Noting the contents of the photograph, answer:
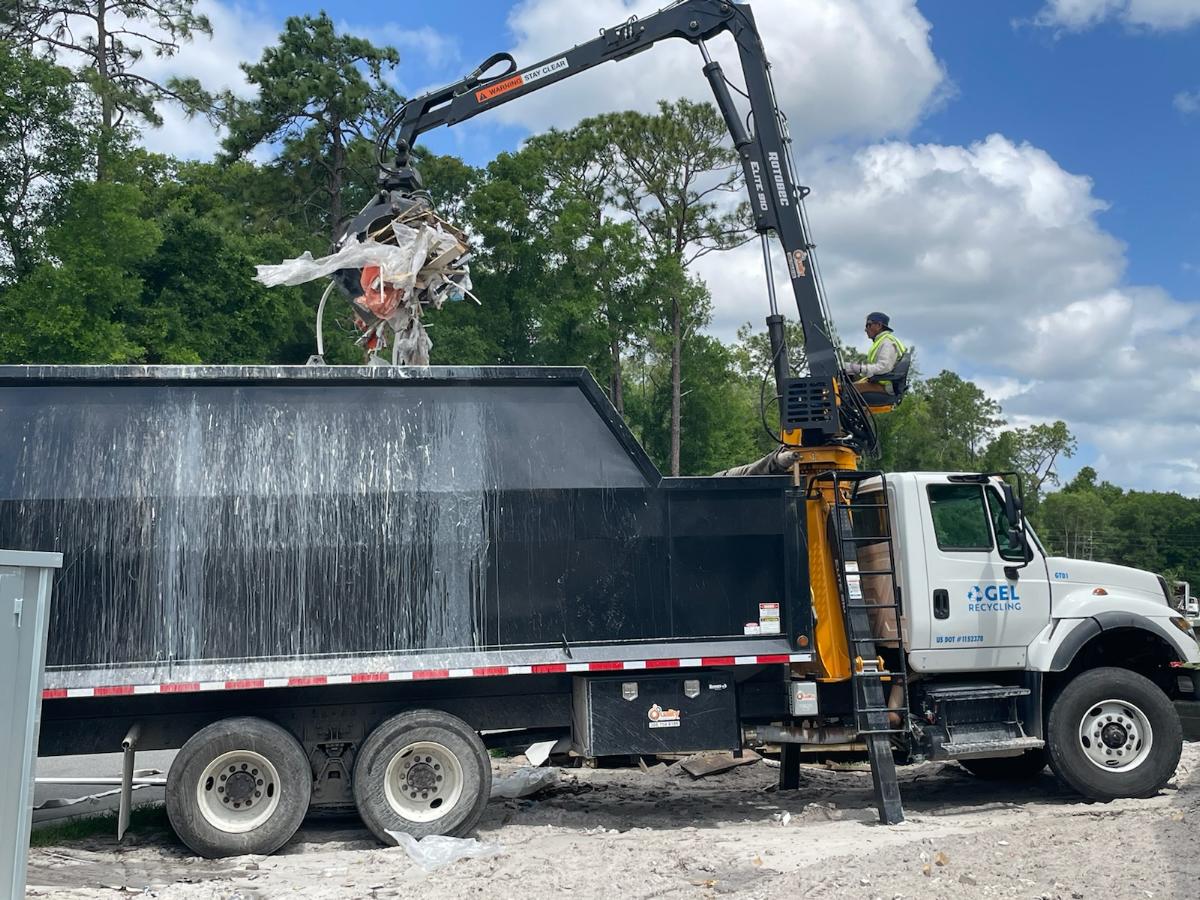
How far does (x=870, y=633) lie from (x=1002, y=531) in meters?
1.44

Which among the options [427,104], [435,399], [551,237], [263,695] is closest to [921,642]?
[435,399]

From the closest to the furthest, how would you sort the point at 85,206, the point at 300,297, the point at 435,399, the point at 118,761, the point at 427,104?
the point at 435,399 → the point at 427,104 → the point at 118,761 → the point at 85,206 → the point at 300,297

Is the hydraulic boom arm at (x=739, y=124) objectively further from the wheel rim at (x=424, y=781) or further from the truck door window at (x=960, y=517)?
the wheel rim at (x=424, y=781)

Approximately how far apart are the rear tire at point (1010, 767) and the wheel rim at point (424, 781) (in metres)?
4.98

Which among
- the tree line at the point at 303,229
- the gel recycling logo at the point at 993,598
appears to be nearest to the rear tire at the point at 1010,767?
the gel recycling logo at the point at 993,598

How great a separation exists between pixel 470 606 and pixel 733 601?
1931 millimetres

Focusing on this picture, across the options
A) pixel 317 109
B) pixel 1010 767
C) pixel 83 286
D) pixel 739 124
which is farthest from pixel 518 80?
pixel 317 109

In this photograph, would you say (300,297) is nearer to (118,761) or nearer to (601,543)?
(118,761)

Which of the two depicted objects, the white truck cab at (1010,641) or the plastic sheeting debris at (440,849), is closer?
the plastic sheeting debris at (440,849)

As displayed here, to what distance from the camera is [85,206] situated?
24.9 m

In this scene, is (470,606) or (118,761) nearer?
(470,606)

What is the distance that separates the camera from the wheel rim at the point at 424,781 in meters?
7.84

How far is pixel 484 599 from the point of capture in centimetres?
789

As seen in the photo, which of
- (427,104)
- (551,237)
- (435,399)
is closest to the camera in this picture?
(435,399)
